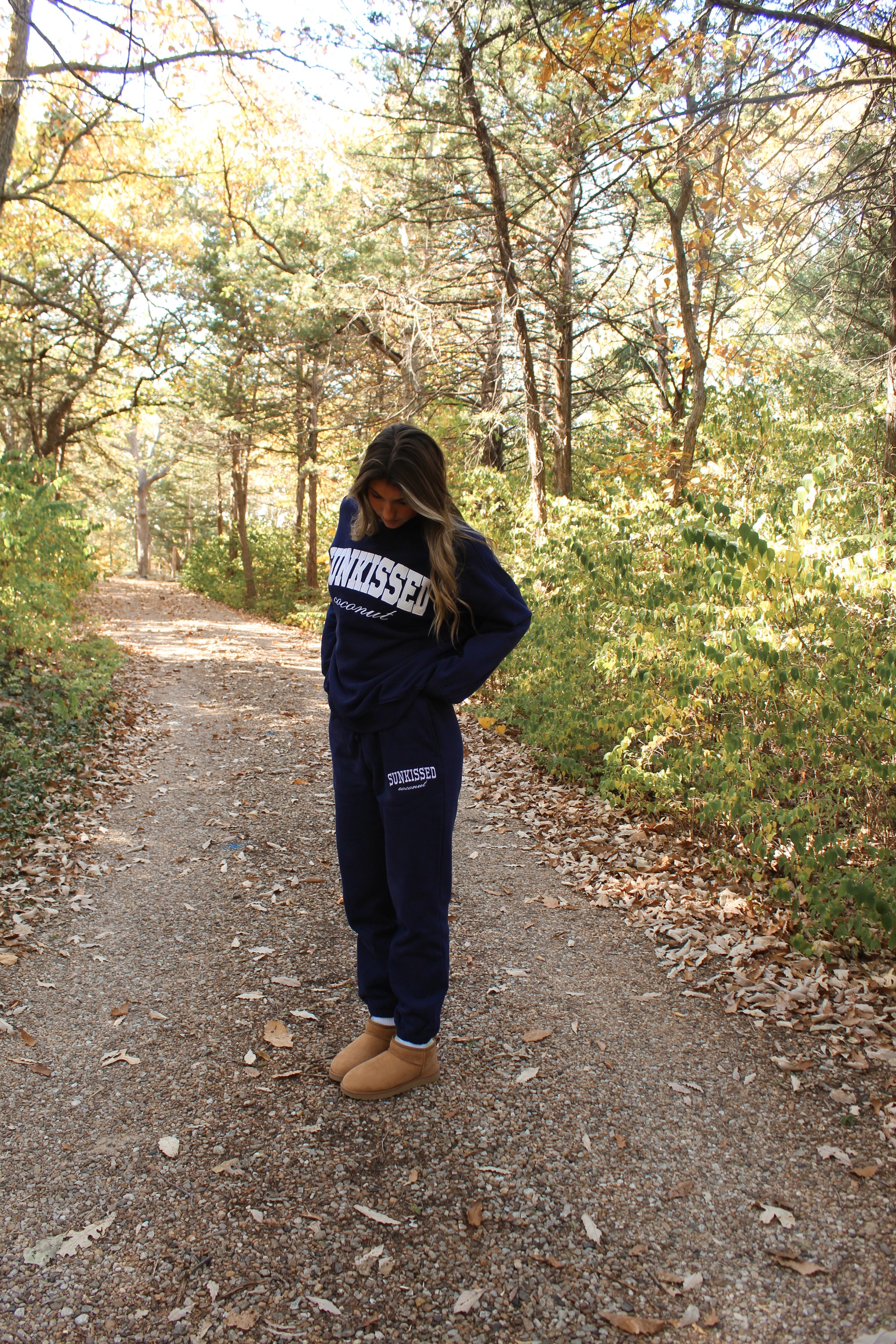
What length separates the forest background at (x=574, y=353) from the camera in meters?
3.86

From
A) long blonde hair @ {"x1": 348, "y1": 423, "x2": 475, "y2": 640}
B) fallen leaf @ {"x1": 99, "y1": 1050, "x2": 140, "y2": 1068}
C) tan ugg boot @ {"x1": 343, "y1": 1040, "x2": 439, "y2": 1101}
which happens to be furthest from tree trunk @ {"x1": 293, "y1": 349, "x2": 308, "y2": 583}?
tan ugg boot @ {"x1": 343, "y1": 1040, "x2": 439, "y2": 1101}

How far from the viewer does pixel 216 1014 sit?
3297 mm

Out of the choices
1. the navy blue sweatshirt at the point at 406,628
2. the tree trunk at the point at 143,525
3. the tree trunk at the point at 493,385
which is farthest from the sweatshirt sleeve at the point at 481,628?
the tree trunk at the point at 143,525

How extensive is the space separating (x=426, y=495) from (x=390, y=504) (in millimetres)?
125

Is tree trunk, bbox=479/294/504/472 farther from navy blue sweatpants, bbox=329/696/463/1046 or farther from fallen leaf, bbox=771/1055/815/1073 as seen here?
fallen leaf, bbox=771/1055/815/1073

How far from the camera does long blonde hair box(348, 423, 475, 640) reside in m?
2.52

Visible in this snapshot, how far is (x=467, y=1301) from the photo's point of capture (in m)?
2.02

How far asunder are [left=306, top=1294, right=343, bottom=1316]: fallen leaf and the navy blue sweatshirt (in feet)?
4.96

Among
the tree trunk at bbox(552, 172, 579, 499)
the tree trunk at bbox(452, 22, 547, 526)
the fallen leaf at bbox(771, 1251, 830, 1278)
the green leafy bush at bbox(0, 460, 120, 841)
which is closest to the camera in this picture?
the fallen leaf at bbox(771, 1251, 830, 1278)

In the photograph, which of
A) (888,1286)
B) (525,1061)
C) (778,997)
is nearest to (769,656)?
(778,997)

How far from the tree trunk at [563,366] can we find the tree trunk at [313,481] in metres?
4.41

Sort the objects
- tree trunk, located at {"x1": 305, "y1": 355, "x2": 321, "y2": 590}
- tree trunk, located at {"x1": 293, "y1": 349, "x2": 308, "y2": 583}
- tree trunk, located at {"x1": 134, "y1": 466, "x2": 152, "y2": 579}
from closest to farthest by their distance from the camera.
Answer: tree trunk, located at {"x1": 305, "y1": 355, "x2": 321, "y2": 590} → tree trunk, located at {"x1": 293, "y1": 349, "x2": 308, "y2": 583} → tree trunk, located at {"x1": 134, "y1": 466, "x2": 152, "y2": 579}

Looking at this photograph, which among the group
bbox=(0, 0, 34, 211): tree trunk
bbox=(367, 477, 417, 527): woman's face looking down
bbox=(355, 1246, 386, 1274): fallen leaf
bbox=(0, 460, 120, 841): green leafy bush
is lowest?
bbox=(355, 1246, 386, 1274): fallen leaf

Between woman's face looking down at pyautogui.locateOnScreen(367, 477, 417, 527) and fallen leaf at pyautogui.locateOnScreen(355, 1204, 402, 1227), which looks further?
woman's face looking down at pyautogui.locateOnScreen(367, 477, 417, 527)
